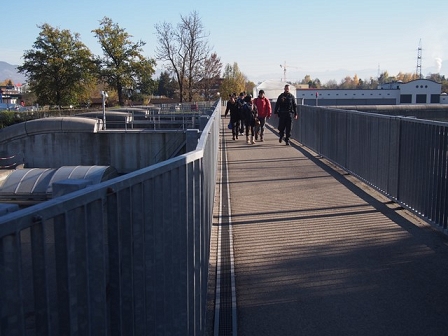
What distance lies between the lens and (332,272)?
19.4ft

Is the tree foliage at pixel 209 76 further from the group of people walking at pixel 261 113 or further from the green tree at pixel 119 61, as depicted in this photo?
the group of people walking at pixel 261 113

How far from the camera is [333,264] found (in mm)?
6145

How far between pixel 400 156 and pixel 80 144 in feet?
133

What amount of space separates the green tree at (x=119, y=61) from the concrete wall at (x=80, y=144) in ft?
71.1

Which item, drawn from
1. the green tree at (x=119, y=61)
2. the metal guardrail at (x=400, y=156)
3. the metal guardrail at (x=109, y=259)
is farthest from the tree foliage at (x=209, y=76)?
the metal guardrail at (x=109, y=259)

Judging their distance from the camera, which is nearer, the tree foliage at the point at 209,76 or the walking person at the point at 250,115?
the walking person at the point at 250,115

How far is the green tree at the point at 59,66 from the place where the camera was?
216ft

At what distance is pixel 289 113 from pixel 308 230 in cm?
1012

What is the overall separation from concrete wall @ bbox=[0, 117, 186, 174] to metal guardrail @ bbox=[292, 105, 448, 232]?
1274 inches

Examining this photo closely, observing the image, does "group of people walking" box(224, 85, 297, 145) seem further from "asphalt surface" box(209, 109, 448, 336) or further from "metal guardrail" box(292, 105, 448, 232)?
"asphalt surface" box(209, 109, 448, 336)

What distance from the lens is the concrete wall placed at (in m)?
44.8

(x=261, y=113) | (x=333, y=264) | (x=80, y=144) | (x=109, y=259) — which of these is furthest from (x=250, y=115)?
(x=80, y=144)

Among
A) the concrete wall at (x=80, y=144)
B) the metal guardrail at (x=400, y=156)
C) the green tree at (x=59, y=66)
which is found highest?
the green tree at (x=59, y=66)

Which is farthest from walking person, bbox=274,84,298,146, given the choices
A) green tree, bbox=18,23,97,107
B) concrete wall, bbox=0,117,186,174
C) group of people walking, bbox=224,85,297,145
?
green tree, bbox=18,23,97,107
